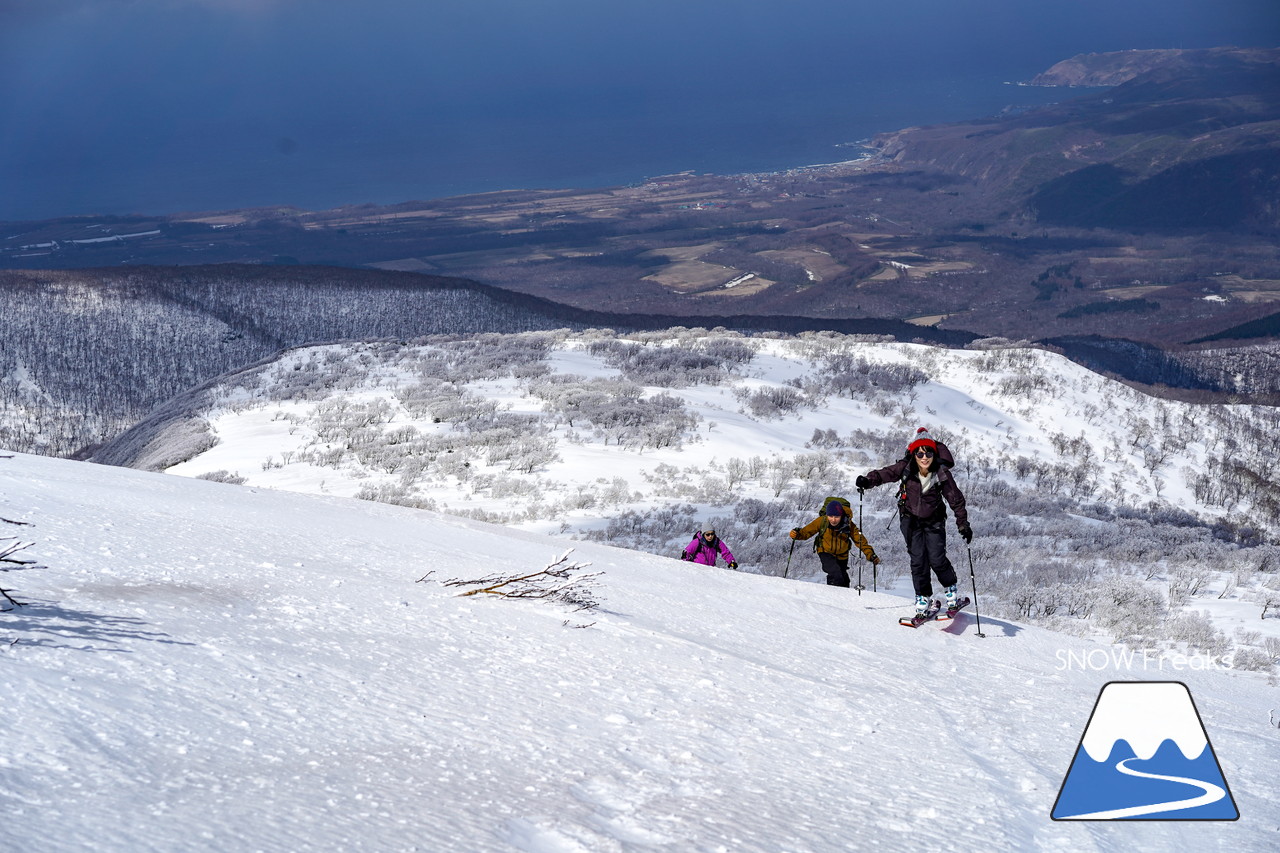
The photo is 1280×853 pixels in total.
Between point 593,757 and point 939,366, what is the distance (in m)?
34.7

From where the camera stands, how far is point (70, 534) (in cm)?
606

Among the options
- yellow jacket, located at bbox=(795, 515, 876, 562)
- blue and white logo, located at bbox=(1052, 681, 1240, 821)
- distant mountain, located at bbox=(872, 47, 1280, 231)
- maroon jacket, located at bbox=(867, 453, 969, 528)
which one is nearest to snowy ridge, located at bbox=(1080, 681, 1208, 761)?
blue and white logo, located at bbox=(1052, 681, 1240, 821)

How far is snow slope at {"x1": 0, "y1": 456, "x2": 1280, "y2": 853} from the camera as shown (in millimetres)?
2957

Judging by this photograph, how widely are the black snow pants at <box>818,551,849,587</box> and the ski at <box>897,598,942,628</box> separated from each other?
6.13ft

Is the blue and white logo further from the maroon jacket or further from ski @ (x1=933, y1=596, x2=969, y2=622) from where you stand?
ski @ (x1=933, y1=596, x2=969, y2=622)

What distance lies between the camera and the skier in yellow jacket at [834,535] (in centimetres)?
1039

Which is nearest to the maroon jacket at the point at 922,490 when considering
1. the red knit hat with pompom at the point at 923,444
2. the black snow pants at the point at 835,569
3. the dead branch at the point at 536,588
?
the red knit hat with pompom at the point at 923,444

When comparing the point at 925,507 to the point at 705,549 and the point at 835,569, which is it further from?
the point at 705,549

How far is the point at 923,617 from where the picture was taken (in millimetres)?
8672

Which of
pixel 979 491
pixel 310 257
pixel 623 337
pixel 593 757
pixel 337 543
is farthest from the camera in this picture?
pixel 310 257

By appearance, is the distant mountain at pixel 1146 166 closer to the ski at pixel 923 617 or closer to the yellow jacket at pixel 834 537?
the yellow jacket at pixel 834 537

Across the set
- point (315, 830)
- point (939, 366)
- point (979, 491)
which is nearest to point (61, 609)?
point (315, 830)

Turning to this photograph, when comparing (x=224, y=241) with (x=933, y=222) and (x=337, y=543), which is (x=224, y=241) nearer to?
(x=933, y=222)

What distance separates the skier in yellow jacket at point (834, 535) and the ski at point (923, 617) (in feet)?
5.29
